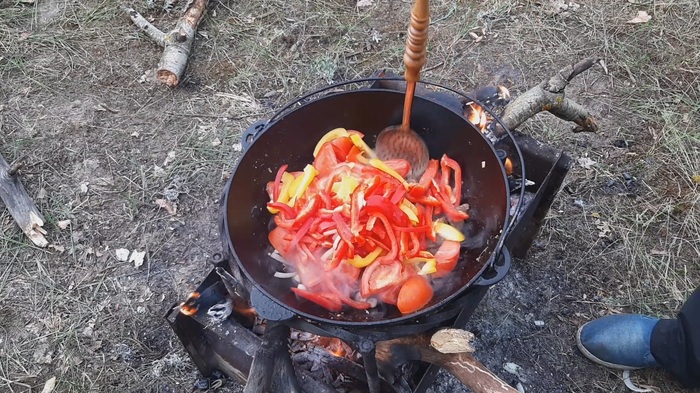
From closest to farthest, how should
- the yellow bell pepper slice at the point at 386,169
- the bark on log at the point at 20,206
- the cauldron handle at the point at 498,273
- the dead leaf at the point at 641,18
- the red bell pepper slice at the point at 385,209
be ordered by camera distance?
the cauldron handle at the point at 498,273 < the red bell pepper slice at the point at 385,209 < the yellow bell pepper slice at the point at 386,169 < the bark on log at the point at 20,206 < the dead leaf at the point at 641,18

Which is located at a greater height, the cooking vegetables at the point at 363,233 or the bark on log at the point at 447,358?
the cooking vegetables at the point at 363,233

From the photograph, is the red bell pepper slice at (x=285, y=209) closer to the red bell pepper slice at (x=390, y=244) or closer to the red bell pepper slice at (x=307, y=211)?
the red bell pepper slice at (x=307, y=211)

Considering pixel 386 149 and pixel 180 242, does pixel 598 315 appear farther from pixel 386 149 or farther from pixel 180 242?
pixel 180 242

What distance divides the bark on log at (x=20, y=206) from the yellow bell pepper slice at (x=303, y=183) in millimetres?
2055

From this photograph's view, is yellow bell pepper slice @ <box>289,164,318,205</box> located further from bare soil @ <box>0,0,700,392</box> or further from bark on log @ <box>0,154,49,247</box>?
bark on log @ <box>0,154,49,247</box>

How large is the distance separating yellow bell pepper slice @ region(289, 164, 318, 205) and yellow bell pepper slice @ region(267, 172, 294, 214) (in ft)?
0.08

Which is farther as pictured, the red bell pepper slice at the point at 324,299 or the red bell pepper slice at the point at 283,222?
the red bell pepper slice at the point at 283,222

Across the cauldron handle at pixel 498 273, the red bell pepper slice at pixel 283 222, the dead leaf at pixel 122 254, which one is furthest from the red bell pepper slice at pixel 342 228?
the dead leaf at pixel 122 254

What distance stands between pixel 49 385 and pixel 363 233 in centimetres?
211

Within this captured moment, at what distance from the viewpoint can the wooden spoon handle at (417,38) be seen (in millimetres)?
1905

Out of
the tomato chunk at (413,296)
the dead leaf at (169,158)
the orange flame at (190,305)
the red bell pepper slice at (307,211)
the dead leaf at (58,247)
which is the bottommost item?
the dead leaf at (58,247)

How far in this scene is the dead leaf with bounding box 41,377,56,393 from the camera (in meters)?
3.03

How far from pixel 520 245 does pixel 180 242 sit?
223cm

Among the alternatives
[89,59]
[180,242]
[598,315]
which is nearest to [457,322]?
[598,315]
